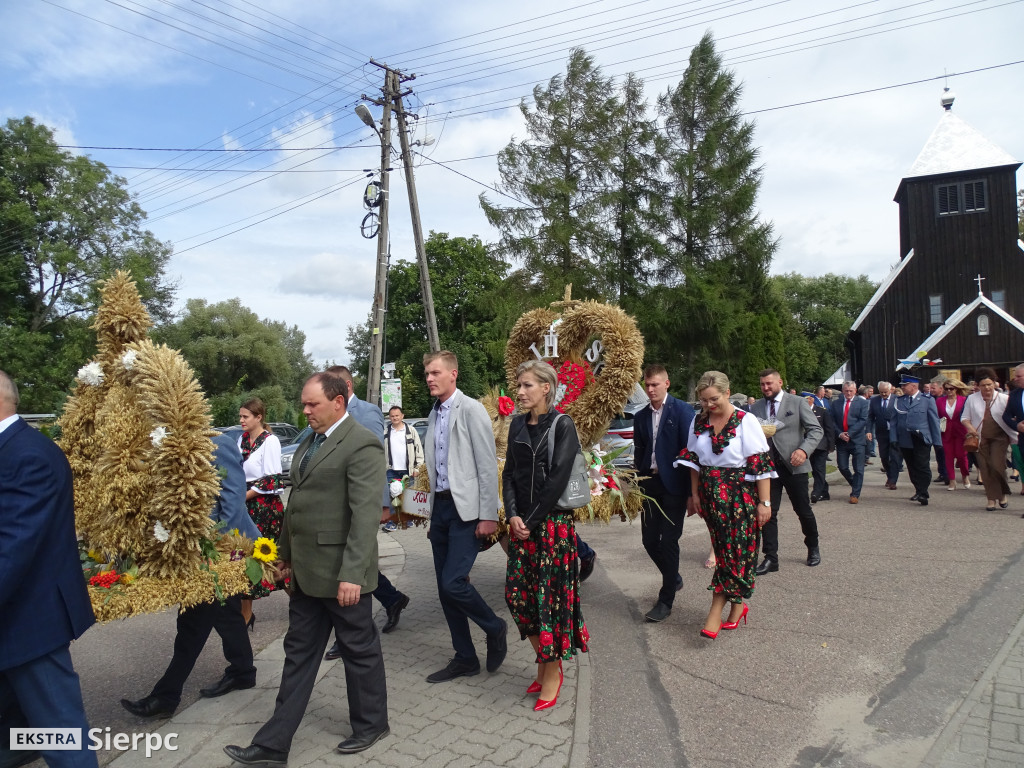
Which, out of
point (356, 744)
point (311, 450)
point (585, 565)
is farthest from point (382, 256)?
point (356, 744)

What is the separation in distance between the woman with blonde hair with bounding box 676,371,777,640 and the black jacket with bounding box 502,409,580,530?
1328mm

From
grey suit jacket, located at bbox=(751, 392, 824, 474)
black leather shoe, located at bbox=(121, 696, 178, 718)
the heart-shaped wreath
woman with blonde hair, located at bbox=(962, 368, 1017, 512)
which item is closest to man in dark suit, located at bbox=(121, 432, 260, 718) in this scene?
black leather shoe, located at bbox=(121, 696, 178, 718)

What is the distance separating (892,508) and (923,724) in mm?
7775

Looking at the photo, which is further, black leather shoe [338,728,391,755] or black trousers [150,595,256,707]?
black trousers [150,595,256,707]

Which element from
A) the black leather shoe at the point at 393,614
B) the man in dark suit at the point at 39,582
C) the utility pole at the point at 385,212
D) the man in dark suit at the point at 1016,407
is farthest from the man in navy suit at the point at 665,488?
the utility pole at the point at 385,212

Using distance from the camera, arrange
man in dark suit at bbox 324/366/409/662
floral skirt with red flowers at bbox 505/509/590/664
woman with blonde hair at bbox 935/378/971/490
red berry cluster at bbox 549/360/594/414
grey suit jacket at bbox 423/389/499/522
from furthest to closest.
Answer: woman with blonde hair at bbox 935/378/971/490, red berry cluster at bbox 549/360/594/414, man in dark suit at bbox 324/366/409/662, grey suit jacket at bbox 423/389/499/522, floral skirt with red flowers at bbox 505/509/590/664

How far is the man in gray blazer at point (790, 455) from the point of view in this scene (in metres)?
7.14

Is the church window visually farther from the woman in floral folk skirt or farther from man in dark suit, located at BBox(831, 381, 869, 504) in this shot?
the woman in floral folk skirt

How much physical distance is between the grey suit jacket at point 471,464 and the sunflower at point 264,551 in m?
1.06

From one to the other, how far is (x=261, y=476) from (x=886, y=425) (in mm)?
10831

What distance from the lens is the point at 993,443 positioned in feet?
33.5

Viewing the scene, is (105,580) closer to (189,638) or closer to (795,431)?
(189,638)

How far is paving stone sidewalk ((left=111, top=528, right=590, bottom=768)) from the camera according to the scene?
141 inches

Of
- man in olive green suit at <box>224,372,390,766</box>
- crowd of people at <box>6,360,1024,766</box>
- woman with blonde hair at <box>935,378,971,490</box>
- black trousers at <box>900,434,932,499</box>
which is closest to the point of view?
crowd of people at <box>6,360,1024,766</box>
